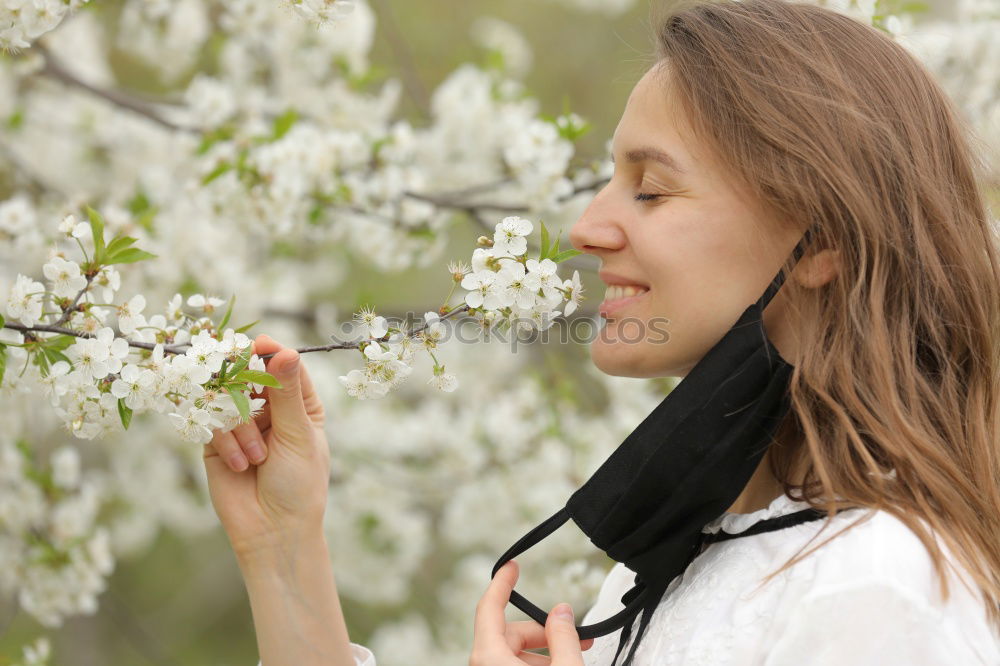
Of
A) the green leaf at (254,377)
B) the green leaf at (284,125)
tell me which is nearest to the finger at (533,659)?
the green leaf at (254,377)

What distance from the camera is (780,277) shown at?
121 cm

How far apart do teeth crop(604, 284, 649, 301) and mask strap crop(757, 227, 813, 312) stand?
0.15 m

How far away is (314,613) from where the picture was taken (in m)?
1.49

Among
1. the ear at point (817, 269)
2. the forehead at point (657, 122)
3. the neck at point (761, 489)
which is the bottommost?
the neck at point (761, 489)

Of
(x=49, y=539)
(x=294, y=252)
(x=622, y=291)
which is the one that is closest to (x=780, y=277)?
(x=622, y=291)

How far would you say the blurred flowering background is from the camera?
1.72 m

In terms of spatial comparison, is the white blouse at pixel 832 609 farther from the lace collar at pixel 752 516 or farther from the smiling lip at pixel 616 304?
the smiling lip at pixel 616 304

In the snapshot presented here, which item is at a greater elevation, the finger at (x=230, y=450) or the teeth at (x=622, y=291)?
the teeth at (x=622, y=291)

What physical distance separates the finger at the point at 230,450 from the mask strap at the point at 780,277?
0.78 m

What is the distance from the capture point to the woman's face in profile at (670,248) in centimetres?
124

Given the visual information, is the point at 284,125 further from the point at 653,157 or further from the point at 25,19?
the point at 653,157

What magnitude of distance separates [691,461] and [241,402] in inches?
22.1

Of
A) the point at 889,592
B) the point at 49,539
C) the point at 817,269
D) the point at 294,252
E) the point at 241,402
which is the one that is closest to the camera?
the point at 889,592

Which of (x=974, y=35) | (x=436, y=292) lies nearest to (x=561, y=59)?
(x=436, y=292)
